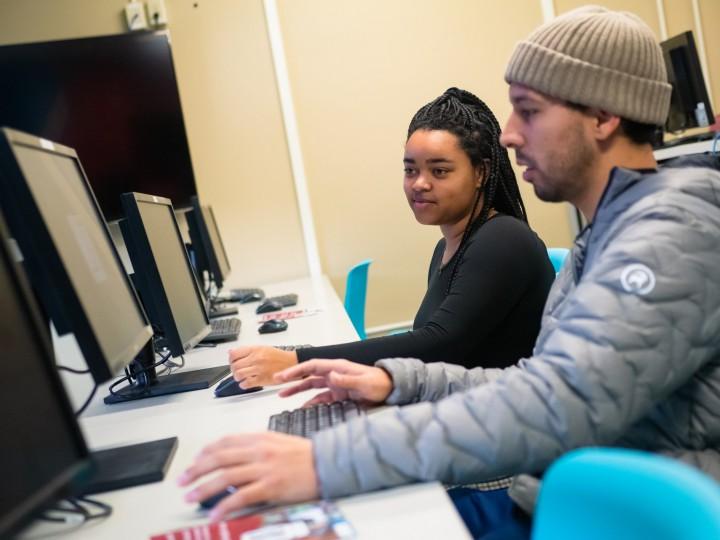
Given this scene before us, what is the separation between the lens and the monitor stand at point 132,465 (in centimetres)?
115

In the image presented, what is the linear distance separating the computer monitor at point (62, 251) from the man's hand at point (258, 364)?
250mm

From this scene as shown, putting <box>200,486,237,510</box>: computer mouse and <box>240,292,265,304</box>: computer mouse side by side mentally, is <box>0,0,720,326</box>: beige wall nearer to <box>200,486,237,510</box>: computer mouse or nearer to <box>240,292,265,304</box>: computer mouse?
<box>240,292,265,304</box>: computer mouse

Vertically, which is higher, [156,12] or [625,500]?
[156,12]

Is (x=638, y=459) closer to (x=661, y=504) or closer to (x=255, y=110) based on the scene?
(x=661, y=504)

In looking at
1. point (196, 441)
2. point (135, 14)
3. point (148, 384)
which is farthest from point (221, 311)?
point (196, 441)

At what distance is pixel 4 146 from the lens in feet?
3.76

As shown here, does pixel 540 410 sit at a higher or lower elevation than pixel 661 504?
lower

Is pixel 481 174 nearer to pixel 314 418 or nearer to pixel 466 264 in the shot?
pixel 466 264

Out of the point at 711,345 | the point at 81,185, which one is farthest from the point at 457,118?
the point at 711,345

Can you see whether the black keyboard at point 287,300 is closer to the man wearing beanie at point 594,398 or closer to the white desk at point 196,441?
the white desk at point 196,441

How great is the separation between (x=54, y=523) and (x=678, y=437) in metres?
0.86

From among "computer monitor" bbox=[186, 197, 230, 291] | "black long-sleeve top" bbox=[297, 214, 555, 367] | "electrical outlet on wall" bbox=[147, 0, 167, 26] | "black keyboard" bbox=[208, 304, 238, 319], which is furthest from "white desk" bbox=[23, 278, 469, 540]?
"electrical outlet on wall" bbox=[147, 0, 167, 26]

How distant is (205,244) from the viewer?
149 inches

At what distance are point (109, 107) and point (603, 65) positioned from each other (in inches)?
144
